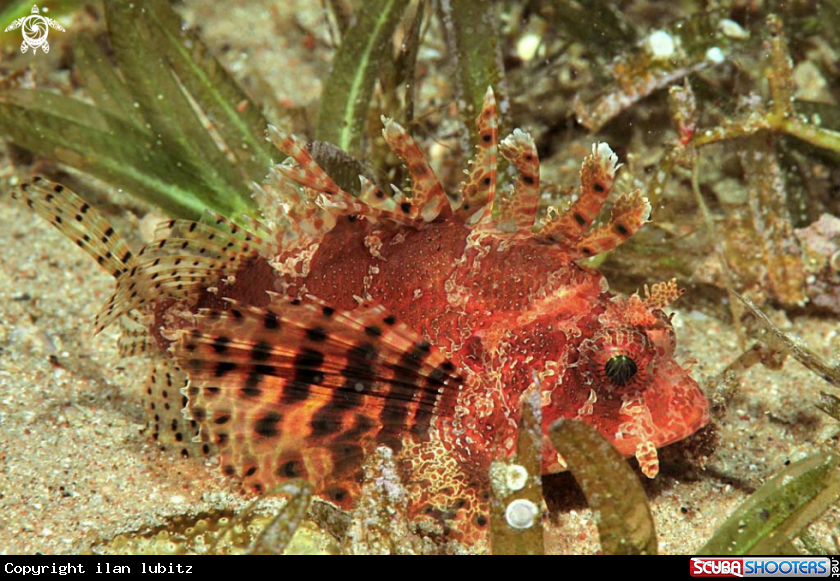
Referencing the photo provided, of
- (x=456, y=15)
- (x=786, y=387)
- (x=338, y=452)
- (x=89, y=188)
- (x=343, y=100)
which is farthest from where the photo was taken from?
(x=89, y=188)

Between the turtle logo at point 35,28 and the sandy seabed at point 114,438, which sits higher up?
the turtle logo at point 35,28

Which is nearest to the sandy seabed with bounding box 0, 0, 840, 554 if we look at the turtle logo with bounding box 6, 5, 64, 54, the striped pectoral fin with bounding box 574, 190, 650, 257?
the striped pectoral fin with bounding box 574, 190, 650, 257

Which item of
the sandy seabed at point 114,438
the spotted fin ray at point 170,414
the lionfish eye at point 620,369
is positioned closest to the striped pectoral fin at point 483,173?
the lionfish eye at point 620,369

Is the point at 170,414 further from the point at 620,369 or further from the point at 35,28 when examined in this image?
the point at 35,28

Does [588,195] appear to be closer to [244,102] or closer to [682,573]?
[682,573]

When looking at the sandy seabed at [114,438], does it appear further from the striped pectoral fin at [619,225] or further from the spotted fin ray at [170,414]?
the striped pectoral fin at [619,225]

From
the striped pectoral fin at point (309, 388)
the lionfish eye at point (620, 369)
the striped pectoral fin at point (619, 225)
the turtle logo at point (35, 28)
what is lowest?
the lionfish eye at point (620, 369)

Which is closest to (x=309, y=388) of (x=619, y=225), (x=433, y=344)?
(x=433, y=344)

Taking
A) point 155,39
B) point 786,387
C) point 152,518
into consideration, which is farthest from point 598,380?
point 155,39
